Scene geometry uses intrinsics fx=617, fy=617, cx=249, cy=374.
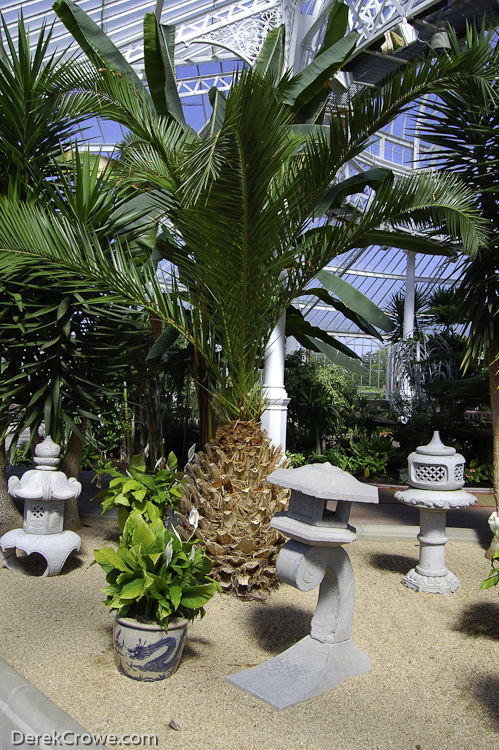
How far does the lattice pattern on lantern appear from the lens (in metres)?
4.38

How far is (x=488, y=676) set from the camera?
3.20 meters

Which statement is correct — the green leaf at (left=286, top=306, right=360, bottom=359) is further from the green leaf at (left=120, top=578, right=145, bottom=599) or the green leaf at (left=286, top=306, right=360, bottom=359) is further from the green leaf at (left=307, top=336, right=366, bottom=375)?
the green leaf at (left=120, top=578, right=145, bottom=599)

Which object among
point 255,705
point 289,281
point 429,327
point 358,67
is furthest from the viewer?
point 429,327

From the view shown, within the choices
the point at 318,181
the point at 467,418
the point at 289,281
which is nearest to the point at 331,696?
the point at 289,281

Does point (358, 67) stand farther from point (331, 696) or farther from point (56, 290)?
point (331, 696)

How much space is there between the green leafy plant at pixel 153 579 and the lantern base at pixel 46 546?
1519 millimetres

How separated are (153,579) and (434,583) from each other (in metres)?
2.37

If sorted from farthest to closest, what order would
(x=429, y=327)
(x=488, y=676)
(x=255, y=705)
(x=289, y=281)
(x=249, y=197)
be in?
(x=429, y=327), (x=289, y=281), (x=249, y=197), (x=488, y=676), (x=255, y=705)

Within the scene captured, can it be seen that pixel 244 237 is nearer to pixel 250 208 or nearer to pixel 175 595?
pixel 250 208

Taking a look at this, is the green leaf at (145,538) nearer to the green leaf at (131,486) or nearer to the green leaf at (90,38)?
the green leaf at (131,486)

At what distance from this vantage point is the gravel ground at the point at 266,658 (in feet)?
8.49

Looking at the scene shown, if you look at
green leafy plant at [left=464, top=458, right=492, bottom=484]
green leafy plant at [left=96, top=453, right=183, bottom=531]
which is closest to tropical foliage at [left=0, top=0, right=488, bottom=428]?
green leafy plant at [left=96, top=453, right=183, bottom=531]

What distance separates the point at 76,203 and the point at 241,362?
1.86 meters

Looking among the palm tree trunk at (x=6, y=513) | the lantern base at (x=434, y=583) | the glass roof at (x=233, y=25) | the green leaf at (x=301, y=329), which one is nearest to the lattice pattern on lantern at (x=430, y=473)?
the lantern base at (x=434, y=583)
